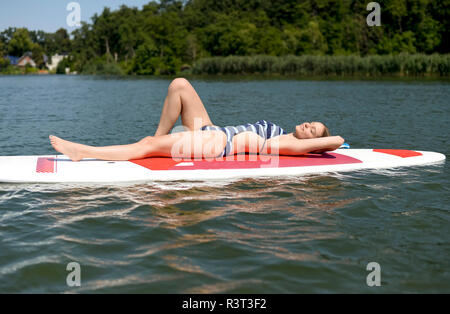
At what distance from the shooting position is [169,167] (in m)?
6.31

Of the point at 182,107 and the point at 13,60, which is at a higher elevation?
the point at 13,60

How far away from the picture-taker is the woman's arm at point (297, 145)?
658 cm

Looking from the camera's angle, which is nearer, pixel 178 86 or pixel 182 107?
pixel 178 86

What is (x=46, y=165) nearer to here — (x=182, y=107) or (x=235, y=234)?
(x=182, y=107)

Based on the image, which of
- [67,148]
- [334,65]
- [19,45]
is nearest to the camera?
[67,148]

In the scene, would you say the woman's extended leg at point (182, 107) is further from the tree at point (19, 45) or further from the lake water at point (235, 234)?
the tree at point (19, 45)

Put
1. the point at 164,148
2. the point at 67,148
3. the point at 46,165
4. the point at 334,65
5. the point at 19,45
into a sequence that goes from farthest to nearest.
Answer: the point at 19,45 → the point at 334,65 → the point at 164,148 → the point at 46,165 → the point at 67,148

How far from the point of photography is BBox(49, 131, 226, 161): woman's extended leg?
638 cm

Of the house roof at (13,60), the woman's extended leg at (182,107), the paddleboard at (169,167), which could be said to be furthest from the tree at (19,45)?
the woman's extended leg at (182,107)

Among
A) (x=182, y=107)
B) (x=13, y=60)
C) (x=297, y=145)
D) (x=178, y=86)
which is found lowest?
(x=297, y=145)

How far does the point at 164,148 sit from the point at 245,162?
1173mm

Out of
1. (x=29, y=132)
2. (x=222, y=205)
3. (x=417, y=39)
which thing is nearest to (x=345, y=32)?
(x=417, y=39)

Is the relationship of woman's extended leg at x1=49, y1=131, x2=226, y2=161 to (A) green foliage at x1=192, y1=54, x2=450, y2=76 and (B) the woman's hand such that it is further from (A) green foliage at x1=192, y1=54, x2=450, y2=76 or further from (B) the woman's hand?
(A) green foliage at x1=192, y1=54, x2=450, y2=76

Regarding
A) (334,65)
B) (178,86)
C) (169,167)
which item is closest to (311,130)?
(178,86)
